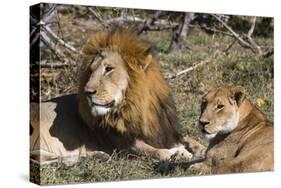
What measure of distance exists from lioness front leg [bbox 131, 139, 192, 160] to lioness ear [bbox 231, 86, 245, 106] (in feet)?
2.30

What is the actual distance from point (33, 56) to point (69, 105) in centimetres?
51

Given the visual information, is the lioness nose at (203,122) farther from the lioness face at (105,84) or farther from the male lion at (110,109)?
the lioness face at (105,84)

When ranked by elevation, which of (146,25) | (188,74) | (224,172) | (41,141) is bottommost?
(224,172)

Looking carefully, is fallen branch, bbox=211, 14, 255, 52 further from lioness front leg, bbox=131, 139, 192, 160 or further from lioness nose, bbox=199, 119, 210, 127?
lioness front leg, bbox=131, 139, 192, 160

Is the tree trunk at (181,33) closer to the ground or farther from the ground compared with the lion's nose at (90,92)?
farther from the ground

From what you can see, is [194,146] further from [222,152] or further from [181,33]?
[181,33]

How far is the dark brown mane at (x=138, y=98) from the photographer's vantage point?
Answer: 6137 millimetres

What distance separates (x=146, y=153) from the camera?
6.32m

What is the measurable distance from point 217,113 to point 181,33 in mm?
811

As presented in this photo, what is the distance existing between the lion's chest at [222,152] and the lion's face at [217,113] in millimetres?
100

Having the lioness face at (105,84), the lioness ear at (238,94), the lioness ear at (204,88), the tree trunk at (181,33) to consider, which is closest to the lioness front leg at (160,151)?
the lioness face at (105,84)

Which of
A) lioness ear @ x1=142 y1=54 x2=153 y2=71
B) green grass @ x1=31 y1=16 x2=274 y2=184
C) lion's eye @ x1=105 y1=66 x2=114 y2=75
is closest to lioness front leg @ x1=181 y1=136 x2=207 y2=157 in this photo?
green grass @ x1=31 y1=16 x2=274 y2=184

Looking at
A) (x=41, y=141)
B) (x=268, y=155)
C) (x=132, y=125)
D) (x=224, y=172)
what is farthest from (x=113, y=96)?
(x=268, y=155)

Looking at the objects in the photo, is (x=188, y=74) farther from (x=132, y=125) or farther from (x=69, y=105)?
(x=69, y=105)
